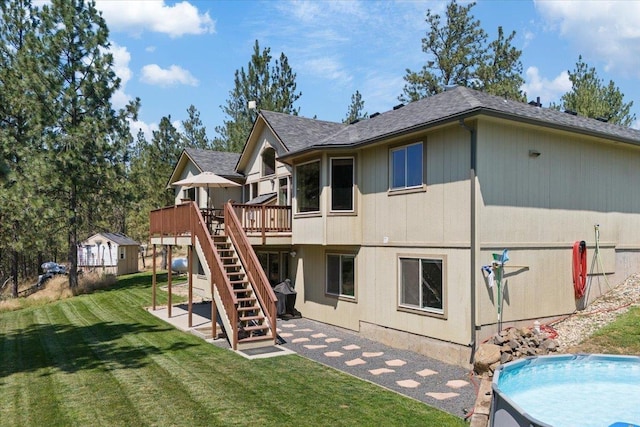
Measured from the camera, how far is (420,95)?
32.3m

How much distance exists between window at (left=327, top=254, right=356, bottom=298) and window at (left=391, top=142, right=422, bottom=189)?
2.91 meters

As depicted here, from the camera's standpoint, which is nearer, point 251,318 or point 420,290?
point 420,290

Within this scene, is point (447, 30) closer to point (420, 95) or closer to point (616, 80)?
point (420, 95)

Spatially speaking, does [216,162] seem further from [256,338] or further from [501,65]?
[501,65]

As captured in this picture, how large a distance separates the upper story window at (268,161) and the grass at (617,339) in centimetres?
1222

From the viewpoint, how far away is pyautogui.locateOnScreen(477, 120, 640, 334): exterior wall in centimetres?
998

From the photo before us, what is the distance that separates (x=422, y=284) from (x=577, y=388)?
3743mm

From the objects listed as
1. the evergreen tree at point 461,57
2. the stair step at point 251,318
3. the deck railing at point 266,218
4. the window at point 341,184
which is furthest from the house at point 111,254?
the window at point 341,184

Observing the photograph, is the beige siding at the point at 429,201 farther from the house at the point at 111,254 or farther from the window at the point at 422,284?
the house at the point at 111,254

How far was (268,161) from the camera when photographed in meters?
18.6

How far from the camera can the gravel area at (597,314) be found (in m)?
10.0

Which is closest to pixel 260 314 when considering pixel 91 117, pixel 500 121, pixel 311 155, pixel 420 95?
pixel 311 155

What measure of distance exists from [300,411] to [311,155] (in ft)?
27.6

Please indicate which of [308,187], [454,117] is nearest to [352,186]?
[308,187]
